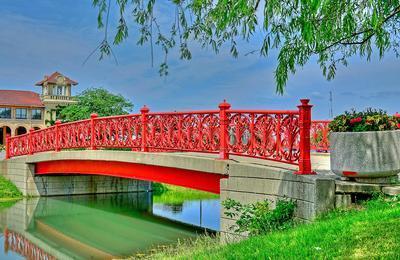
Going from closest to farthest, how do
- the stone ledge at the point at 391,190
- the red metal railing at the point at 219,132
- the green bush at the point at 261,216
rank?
the stone ledge at the point at 391,190
the green bush at the point at 261,216
the red metal railing at the point at 219,132

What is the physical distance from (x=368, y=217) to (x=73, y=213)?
1414cm

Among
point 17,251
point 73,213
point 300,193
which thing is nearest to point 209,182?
point 300,193

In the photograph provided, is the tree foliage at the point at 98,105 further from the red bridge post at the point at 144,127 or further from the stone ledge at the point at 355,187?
the stone ledge at the point at 355,187

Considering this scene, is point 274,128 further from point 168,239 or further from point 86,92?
point 86,92

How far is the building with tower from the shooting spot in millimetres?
49719

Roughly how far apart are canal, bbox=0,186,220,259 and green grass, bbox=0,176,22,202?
906 millimetres

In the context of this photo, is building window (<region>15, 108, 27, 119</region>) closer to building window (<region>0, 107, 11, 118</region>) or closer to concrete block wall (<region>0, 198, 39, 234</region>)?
building window (<region>0, 107, 11, 118</region>)

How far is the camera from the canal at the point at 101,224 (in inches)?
482

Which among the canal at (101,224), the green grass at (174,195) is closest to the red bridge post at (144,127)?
the canal at (101,224)

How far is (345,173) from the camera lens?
667cm

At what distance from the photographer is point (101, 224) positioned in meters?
15.7

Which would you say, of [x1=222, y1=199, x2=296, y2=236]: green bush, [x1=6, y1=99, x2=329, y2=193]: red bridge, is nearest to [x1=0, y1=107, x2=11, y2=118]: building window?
[x1=6, y1=99, x2=329, y2=193]: red bridge

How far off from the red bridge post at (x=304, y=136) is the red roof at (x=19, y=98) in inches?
1846

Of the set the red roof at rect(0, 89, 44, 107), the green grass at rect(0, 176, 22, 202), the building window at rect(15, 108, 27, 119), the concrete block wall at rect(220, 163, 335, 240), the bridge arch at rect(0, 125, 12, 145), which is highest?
the red roof at rect(0, 89, 44, 107)
